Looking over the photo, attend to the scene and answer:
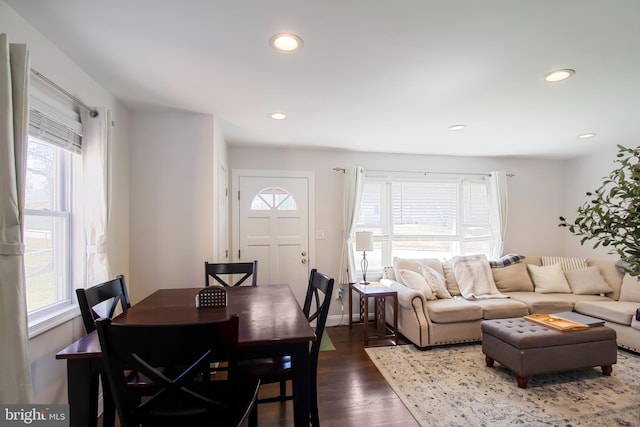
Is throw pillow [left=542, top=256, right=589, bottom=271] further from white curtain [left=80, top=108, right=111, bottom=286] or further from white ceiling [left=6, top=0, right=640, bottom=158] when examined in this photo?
white curtain [left=80, top=108, right=111, bottom=286]

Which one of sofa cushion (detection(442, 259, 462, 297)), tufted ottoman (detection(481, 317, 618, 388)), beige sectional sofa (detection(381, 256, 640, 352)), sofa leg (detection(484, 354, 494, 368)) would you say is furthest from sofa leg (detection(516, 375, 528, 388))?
sofa cushion (detection(442, 259, 462, 297))

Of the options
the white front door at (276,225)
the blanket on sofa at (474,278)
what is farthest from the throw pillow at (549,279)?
the white front door at (276,225)

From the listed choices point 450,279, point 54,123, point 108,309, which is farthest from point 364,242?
point 54,123

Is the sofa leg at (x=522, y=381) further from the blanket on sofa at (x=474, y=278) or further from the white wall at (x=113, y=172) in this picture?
the white wall at (x=113, y=172)

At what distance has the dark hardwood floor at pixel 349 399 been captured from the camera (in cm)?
215

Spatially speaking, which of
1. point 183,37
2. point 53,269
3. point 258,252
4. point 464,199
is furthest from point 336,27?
point 464,199

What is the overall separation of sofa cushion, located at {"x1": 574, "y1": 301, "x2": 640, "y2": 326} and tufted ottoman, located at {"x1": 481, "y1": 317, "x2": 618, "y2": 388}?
745mm

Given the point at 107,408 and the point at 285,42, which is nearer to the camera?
the point at 107,408

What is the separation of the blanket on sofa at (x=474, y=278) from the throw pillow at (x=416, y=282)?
1.75 ft

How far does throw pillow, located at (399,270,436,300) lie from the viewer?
3626 millimetres

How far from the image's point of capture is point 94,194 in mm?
2154

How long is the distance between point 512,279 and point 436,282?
123cm

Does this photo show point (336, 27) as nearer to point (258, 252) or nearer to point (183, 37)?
point (183, 37)

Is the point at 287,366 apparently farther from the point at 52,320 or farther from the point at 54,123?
the point at 54,123
